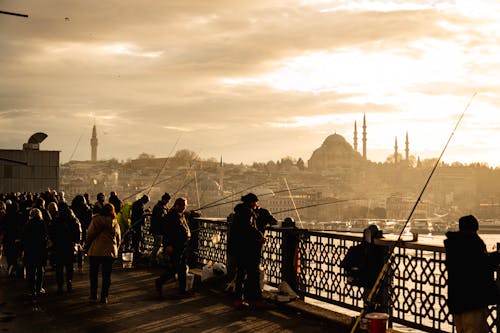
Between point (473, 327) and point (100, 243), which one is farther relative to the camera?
point (100, 243)

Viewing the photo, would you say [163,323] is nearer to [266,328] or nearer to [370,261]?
[266,328]

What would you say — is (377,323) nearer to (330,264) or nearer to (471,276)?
(471,276)

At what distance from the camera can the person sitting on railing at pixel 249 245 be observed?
33.3ft

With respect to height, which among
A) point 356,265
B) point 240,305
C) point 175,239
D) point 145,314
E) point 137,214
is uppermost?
point 137,214

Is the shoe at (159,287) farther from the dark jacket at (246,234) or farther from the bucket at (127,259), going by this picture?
the bucket at (127,259)

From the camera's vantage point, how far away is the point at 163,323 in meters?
9.27

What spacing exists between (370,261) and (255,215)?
2164 mm

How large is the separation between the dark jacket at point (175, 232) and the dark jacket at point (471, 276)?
5.35 metres

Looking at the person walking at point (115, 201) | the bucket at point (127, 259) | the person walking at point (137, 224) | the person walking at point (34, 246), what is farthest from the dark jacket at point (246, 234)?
the person walking at point (137, 224)

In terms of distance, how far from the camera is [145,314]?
9969mm

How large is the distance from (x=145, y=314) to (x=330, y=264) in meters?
2.62

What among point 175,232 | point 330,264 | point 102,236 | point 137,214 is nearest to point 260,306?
point 330,264

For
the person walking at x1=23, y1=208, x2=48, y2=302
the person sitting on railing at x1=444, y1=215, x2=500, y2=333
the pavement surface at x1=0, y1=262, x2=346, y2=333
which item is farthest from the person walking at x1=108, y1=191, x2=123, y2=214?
the person sitting on railing at x1=444, y1=215, x2=500, y2=333

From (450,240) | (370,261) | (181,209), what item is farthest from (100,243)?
(450,240)
